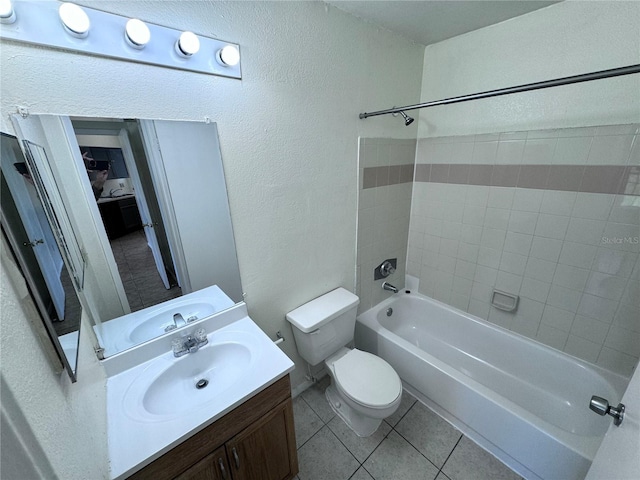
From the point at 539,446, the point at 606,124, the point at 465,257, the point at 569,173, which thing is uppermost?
the point at 606,124

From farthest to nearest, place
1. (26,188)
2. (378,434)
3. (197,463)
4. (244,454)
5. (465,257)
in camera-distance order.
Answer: (465,257), (378,434), (244,454), (197,463), (26,188)

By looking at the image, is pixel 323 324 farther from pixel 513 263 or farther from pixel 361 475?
pixel 513 263

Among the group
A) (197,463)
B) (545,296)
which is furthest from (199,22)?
(545,296)

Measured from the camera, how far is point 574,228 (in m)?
1.49

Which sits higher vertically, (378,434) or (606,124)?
(606,124)

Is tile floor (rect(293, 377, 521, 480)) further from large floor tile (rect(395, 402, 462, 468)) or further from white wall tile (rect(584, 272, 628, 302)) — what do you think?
white wall tile (rect(584, 272, 628, 302))

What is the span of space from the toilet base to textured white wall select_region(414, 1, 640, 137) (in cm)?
199

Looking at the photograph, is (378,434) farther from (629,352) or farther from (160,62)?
(160,62)

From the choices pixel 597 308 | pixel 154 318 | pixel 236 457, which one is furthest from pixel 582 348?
pixel 154 318

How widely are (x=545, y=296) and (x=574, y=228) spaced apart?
46cm

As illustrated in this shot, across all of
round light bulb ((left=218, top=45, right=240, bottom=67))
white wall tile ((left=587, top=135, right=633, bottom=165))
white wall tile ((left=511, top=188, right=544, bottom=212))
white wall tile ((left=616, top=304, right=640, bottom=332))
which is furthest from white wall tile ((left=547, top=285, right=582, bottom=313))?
round light bulb ((left=218, top=45, right=240, bottom=67))

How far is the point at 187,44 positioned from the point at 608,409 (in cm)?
182

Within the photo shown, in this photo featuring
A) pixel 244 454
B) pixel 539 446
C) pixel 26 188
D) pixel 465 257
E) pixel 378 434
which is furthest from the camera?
pixel 465 257

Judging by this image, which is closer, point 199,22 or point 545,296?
point 199,22
